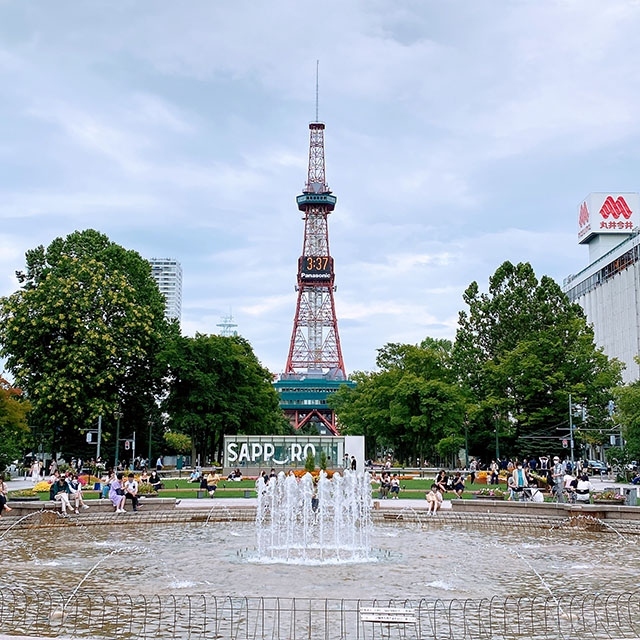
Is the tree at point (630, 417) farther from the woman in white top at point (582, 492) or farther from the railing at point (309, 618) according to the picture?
the railing at point (309, 618)

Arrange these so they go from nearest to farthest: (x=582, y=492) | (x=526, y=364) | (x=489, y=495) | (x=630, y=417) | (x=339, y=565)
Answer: (x=339, y=565)
(x=582, y=492)
(x=489, y=495)
(x=630, y=417)
(x=526, y=364)

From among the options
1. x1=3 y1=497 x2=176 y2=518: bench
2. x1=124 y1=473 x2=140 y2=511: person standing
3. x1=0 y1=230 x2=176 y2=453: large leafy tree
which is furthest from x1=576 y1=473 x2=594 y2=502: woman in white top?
x1=0 y1=230 x2=176 y2=453: large leafy tree

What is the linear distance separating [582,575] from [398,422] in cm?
4365

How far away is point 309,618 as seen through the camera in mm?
10797

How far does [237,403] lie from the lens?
61.6m

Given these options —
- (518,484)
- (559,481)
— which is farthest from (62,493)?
(559,481)

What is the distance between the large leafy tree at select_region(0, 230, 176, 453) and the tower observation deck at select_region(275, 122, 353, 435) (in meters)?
79.0

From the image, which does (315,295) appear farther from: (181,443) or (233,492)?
(233,492)

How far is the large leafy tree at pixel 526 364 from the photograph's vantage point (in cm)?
4962

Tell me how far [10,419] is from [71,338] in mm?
7978

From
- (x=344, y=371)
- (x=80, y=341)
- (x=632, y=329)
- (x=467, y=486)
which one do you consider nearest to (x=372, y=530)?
(x=467, y=486)

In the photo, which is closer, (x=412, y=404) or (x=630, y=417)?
(x=630, y=417)

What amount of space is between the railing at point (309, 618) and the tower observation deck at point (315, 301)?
11443 centimetres

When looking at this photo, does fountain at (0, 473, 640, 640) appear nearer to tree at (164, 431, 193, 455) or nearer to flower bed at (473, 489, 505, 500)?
flower bed at (473, 489, 505, 500)
